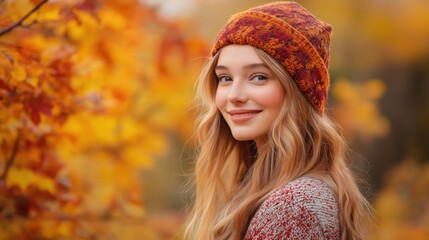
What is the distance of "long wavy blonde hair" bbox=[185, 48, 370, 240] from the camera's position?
110 inches

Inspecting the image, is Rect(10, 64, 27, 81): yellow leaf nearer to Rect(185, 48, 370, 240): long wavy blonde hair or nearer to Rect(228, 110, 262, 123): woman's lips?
Rect(185, 48, 370, 240): long wavy blonde hair

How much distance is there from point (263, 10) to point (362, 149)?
9957mm

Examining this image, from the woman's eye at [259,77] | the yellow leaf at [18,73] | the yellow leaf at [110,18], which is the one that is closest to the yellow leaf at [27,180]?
the yellow leaf at [18,73]

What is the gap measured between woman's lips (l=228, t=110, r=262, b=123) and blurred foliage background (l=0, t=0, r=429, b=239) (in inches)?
18.5

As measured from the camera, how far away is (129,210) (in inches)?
190

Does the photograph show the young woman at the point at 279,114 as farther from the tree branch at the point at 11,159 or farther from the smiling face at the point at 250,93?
the tree branch at the point at 11,159

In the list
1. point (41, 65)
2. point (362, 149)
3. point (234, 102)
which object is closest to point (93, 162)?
point (41, 65)

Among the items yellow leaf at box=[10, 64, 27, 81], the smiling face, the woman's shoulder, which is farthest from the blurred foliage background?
the woman's shoulder

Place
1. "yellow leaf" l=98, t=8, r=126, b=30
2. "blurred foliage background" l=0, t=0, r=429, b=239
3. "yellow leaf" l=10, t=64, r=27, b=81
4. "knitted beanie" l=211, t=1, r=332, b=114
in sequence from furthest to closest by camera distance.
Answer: "yellow leaf" l=98, t=8, r=126, b=30, "blurred foliage background" l=0, t=0, r=429, b=239, "yellow leaf" l=10, t=64, r=27, b=81, "knitted beanie" l=211, t=1, r=332, b=114

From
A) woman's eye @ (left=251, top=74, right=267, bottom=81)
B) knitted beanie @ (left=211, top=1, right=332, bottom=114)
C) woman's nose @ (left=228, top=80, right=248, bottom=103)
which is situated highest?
knitted beanie @ (left=211, top=1, right=332, bottom=114)

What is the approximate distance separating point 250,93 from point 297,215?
606mm

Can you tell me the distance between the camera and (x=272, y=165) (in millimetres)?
2932

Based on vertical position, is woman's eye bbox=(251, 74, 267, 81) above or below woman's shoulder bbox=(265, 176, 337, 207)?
above

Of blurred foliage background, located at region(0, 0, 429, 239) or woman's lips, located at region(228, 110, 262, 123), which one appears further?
blurred foliage background, located at region(0, 0, 429, 239)
